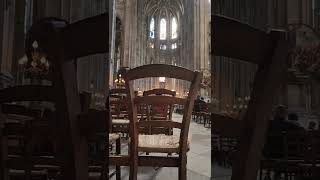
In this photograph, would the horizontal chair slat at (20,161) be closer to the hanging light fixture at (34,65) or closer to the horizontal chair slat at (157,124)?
the hanging light fixture at (34,65)

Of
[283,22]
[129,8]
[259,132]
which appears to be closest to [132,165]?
[283,22]

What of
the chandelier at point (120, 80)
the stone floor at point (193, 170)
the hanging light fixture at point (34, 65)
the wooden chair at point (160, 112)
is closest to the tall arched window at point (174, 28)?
the wooden chair at point (160, 112)

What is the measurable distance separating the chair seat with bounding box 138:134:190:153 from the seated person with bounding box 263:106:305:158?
0.47 meters

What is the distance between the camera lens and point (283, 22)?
1050 millimetres

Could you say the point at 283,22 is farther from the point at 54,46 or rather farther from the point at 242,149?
the point at 54,46

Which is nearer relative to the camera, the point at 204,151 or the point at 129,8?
the point at 204,151

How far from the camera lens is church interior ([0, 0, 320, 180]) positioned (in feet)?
1.97

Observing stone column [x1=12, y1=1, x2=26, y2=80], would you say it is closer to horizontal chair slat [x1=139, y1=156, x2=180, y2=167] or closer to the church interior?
the church interior

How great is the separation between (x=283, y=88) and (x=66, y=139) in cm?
59

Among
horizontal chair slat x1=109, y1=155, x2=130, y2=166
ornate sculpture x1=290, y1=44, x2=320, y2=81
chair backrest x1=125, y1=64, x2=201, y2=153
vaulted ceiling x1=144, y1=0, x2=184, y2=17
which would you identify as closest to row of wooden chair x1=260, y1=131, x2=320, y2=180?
ornate sculpture x1=290, y1=44, x2=320, y2=81

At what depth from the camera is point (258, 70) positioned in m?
0.62

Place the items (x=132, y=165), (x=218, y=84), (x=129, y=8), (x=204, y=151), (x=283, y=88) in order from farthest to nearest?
(x=129, y=8)
(x=204, y=151)
(x=132, y=165)
(x=218, y=84)
(x=283, y=88)

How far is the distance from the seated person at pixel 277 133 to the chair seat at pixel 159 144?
468 mm

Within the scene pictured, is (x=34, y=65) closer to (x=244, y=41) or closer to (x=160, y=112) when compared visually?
(x=244, y=41)
